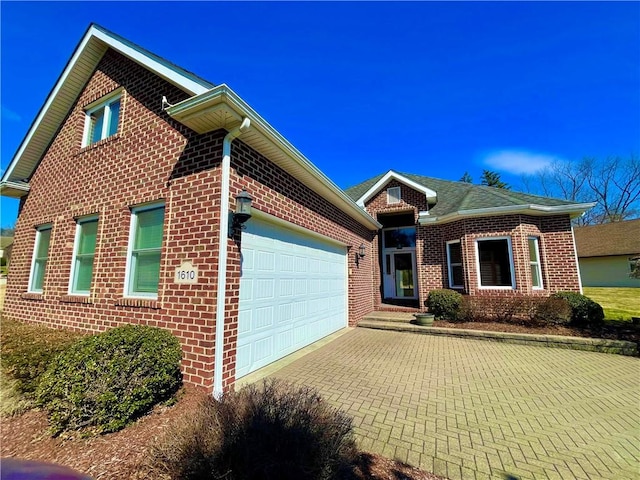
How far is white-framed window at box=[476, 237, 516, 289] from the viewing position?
32.7 feet

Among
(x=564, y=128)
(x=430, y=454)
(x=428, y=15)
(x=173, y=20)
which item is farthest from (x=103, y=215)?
(x=564, y=128)

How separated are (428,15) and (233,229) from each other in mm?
6819

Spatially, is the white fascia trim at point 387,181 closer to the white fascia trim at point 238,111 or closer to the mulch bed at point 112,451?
the white fascia trim at point 238,111

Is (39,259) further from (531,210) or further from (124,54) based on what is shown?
(531,210)

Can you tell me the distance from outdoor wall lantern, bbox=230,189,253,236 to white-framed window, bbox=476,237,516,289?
9.31 metres

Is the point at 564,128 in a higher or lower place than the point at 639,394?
higher

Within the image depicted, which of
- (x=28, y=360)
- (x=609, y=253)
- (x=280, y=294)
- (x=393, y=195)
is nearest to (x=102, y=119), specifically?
(x=28, y=360)

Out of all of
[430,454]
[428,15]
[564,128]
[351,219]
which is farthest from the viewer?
[564,128]

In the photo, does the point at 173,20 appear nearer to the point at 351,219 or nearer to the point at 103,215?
the point at 103,215

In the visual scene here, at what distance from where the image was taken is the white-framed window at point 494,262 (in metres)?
9.96

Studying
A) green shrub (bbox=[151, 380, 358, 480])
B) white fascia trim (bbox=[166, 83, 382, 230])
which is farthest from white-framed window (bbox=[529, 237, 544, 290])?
green shrub (bbox=[151, 380, 358, 480])

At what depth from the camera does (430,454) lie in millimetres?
2910

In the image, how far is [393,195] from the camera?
42.5 feet

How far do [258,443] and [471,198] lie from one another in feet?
39.8
